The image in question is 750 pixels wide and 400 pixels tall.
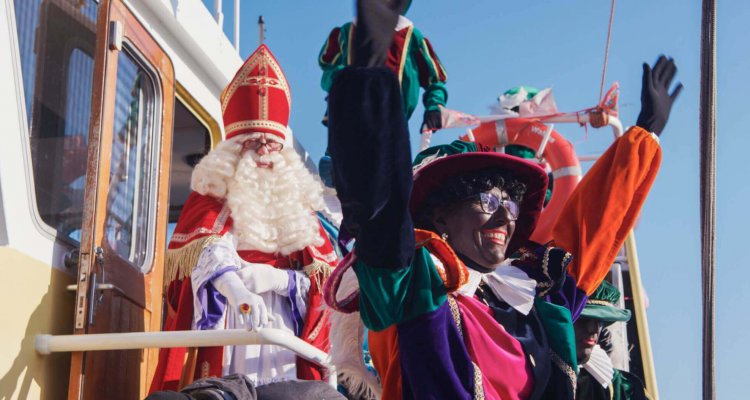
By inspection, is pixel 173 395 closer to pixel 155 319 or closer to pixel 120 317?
pixel 120 317

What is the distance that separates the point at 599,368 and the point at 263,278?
4.41 feet

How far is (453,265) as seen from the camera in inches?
122

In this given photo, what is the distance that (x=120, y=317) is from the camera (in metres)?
4.34

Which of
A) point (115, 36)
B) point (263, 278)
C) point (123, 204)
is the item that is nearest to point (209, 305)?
point (263, 278)

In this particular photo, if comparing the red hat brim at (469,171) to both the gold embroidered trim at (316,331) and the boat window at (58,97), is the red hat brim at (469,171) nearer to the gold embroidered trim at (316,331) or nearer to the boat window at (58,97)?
the gold embroidered trim at (316,331)

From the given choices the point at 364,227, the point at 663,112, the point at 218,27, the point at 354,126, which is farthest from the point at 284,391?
the point at 218,27

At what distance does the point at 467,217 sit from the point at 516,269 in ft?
0.86

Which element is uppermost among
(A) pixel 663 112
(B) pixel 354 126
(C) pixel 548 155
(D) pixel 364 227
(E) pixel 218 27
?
(E) pixel 218 27

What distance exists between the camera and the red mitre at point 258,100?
16.9ft

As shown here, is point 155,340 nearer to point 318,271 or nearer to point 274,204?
point 318,271

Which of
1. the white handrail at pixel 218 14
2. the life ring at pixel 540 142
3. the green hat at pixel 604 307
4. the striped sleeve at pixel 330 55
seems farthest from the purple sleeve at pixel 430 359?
the striped sleeve at pixel 330 55

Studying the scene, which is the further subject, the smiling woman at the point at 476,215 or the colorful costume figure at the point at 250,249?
the colorful costume figure at the point at 250,249

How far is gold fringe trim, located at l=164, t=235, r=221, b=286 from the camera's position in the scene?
4555 millimetres

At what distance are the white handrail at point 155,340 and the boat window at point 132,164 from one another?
64 centimetres
